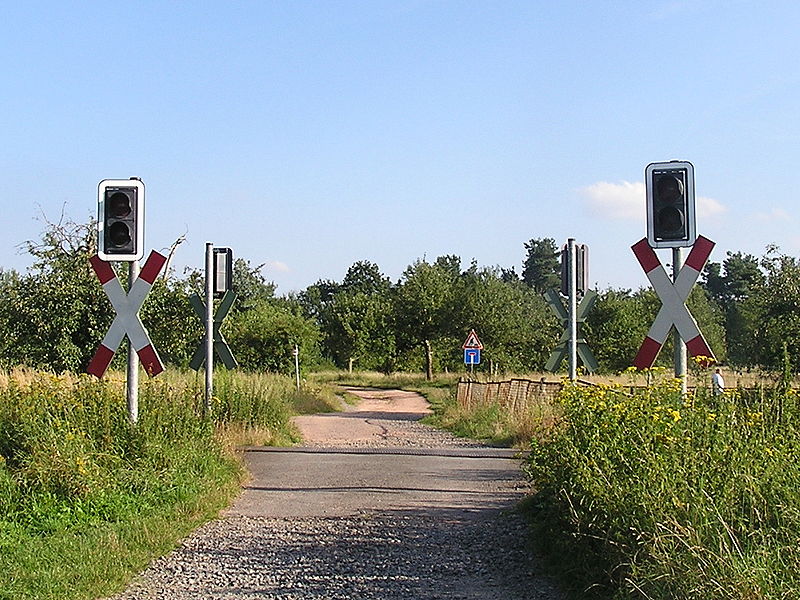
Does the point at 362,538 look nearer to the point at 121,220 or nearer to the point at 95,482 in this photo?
the point at 95,482

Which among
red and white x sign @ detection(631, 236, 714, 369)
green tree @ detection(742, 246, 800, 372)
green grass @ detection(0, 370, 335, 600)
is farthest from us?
green tree @ detection(742, 246, 800, 372)

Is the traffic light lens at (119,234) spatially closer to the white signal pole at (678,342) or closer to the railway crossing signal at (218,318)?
the railway crossing signal at (218,318)

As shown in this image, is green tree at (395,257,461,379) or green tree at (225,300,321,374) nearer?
green tree at (225,300,321,374)

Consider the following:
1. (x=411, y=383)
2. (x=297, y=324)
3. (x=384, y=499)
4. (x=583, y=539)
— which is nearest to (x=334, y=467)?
(x=384, y=499)

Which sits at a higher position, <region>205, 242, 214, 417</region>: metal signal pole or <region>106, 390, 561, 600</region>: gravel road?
<region>205, 242, 214, 417</region>: metal signal pole

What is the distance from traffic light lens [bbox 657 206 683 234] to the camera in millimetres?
8484

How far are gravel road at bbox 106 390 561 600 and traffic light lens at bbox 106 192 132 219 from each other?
3.23m

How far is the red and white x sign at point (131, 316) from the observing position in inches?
400

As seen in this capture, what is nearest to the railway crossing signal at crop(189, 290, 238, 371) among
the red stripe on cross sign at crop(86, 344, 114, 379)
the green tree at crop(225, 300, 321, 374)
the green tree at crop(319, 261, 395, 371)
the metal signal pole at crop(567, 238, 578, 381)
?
the red stripe on cross sign at crop(86, 344, 114, 379)

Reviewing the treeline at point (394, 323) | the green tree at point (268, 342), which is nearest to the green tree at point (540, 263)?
the treeline at point (394, 323)

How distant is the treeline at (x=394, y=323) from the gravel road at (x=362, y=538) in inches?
521

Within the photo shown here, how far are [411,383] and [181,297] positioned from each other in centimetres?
3047

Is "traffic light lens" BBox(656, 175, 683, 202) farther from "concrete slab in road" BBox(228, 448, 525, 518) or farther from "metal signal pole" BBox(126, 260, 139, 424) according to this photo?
"metal signal pole" BBox(126, 260, 139, 424)

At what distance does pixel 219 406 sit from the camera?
1602cm
